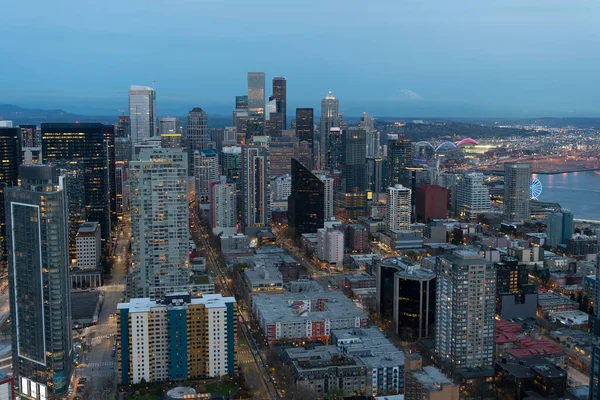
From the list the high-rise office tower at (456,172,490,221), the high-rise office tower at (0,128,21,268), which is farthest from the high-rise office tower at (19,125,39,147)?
the high-rise office tower at (456,172,490,221)

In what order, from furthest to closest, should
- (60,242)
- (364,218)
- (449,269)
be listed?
(364,218), (449,269), (60,242)

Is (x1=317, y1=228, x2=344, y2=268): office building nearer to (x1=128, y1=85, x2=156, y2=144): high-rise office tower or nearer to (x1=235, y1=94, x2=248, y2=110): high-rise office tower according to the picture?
(x1=128, y1=85, x2=156, y2=144): high-rise office tower

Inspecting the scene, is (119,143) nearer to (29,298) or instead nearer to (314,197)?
(314,197)

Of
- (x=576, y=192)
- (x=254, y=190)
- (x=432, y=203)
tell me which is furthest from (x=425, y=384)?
(x=576, y=192)

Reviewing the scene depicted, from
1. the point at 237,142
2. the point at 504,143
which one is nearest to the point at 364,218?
the point at 237,142

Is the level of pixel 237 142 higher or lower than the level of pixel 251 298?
higher

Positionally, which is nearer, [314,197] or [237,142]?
[314,197]

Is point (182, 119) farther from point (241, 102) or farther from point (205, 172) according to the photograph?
point (205, 172)

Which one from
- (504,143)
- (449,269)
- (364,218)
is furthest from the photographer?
(504,143)
